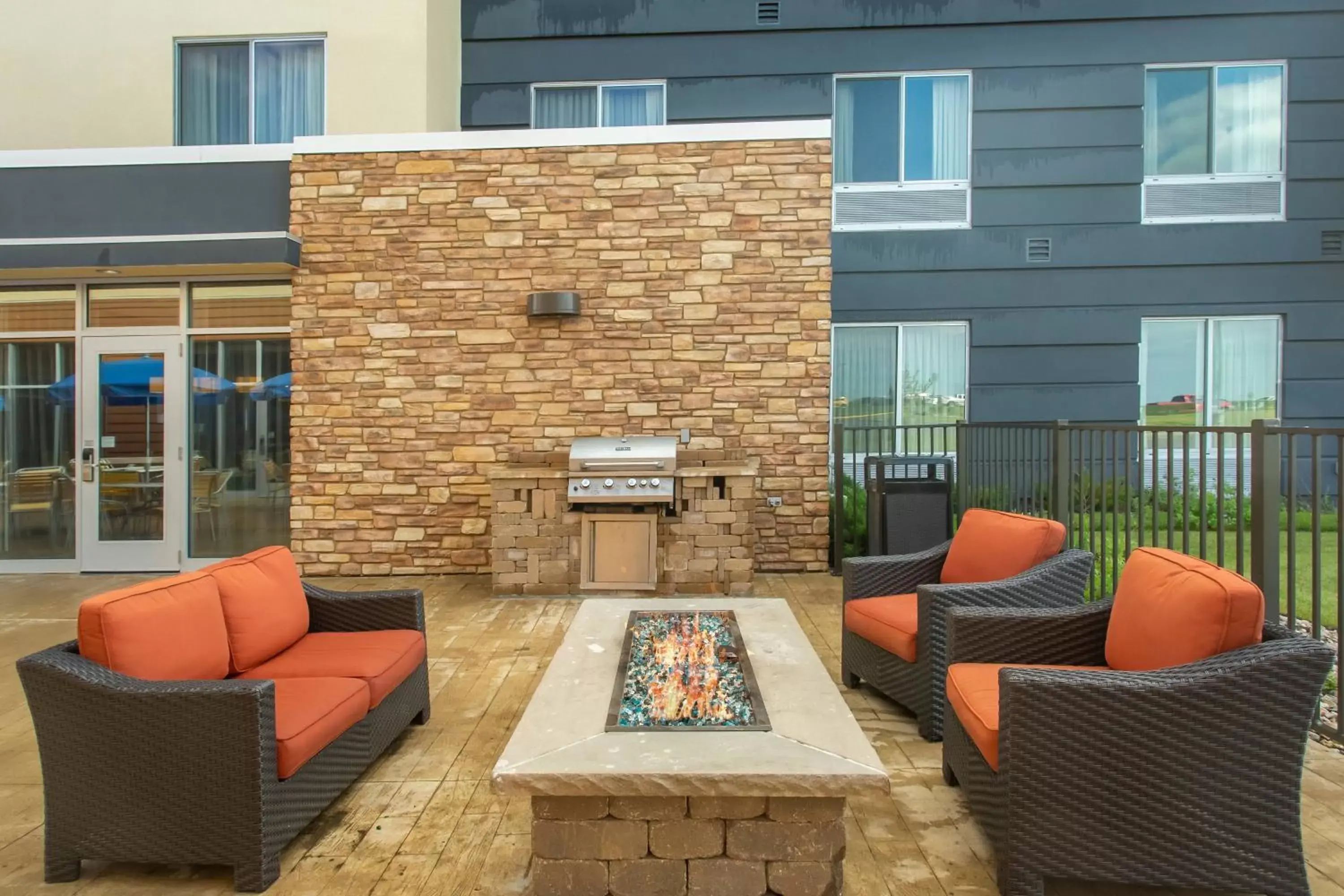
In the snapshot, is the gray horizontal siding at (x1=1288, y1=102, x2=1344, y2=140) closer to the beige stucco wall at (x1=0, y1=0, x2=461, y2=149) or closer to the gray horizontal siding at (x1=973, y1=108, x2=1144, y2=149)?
the gray horizontal siding at (x1=973, y1=108, x2=1144, y2=149)

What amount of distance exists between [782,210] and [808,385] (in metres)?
1.35

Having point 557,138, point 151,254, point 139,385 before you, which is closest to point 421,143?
point 557,138

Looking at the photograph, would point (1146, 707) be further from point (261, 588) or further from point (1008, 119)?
point (1008, 119)

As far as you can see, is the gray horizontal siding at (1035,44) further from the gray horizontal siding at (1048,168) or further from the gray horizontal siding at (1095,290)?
the gray horizontal siding at (1095,290)

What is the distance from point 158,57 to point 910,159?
695 cm

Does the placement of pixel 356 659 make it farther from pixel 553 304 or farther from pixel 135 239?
pixel 135 239

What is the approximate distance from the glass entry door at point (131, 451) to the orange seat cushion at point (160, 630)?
462 cm

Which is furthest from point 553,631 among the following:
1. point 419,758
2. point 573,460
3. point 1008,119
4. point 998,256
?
point 1008,119

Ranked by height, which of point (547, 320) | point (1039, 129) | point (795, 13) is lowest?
point (547, 320)

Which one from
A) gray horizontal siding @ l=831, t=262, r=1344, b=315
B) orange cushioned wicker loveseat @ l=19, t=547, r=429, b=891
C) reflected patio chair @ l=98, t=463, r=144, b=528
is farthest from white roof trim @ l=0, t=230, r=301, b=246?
gray horizontal siding @ l=831, t=262, r=1344, b=315

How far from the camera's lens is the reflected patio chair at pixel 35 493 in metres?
6.68

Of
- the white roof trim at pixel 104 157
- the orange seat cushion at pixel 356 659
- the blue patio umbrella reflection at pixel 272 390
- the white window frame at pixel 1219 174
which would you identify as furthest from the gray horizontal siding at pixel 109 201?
the white window frame at pixel 1219 174

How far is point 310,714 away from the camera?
236 centimetres

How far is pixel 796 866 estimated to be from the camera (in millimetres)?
1904
